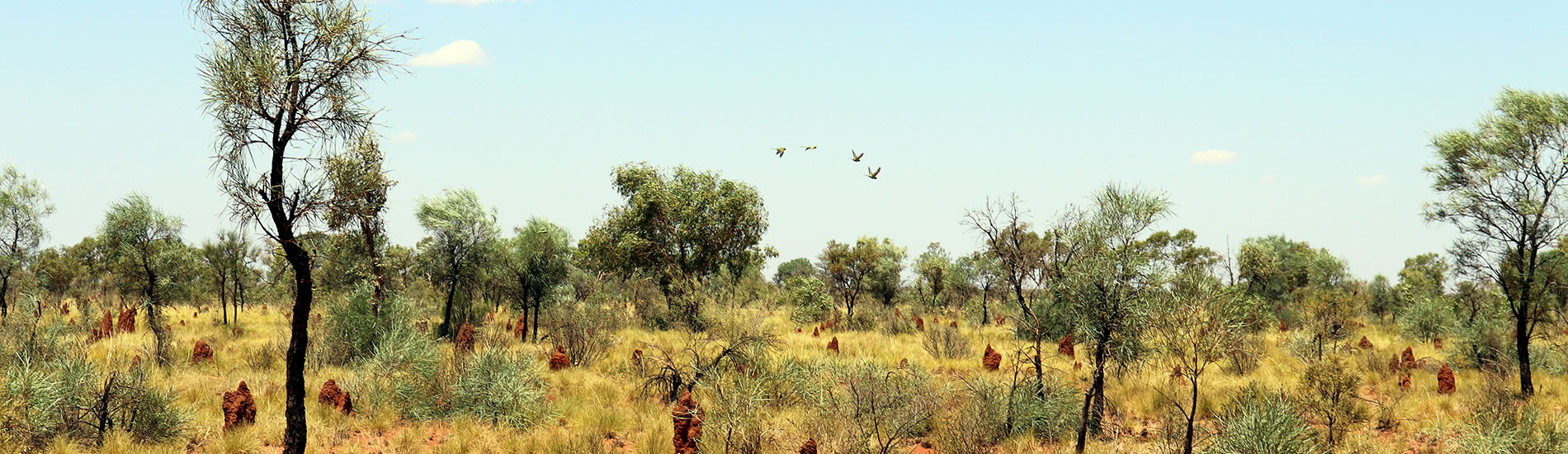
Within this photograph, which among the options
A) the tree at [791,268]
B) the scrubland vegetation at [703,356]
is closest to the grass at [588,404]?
the scrubland vegetation at [703,356]

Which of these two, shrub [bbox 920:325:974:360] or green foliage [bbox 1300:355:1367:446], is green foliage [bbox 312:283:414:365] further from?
green foliage [bbox 1300:355:1367:446]

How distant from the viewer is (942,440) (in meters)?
11.1

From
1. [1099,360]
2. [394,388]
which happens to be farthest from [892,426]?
[394,388]

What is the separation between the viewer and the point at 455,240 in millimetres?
23766

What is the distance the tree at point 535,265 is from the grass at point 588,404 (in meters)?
2.25

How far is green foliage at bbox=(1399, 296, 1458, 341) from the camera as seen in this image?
25689 mm

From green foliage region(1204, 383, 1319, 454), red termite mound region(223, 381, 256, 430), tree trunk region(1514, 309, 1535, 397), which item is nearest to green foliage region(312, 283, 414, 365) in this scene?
red termite mound region(223, 381, 256, 430)

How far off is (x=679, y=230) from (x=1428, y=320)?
77.6 feet

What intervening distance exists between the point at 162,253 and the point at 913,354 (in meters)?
21.9

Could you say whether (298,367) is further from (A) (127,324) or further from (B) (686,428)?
(A) (127,324)

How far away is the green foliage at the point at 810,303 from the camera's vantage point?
104ft

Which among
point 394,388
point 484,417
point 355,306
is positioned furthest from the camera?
point 355,306

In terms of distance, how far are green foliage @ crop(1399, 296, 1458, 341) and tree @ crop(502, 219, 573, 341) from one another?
26.2 m

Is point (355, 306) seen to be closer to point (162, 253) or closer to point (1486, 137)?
point (162, 253)
